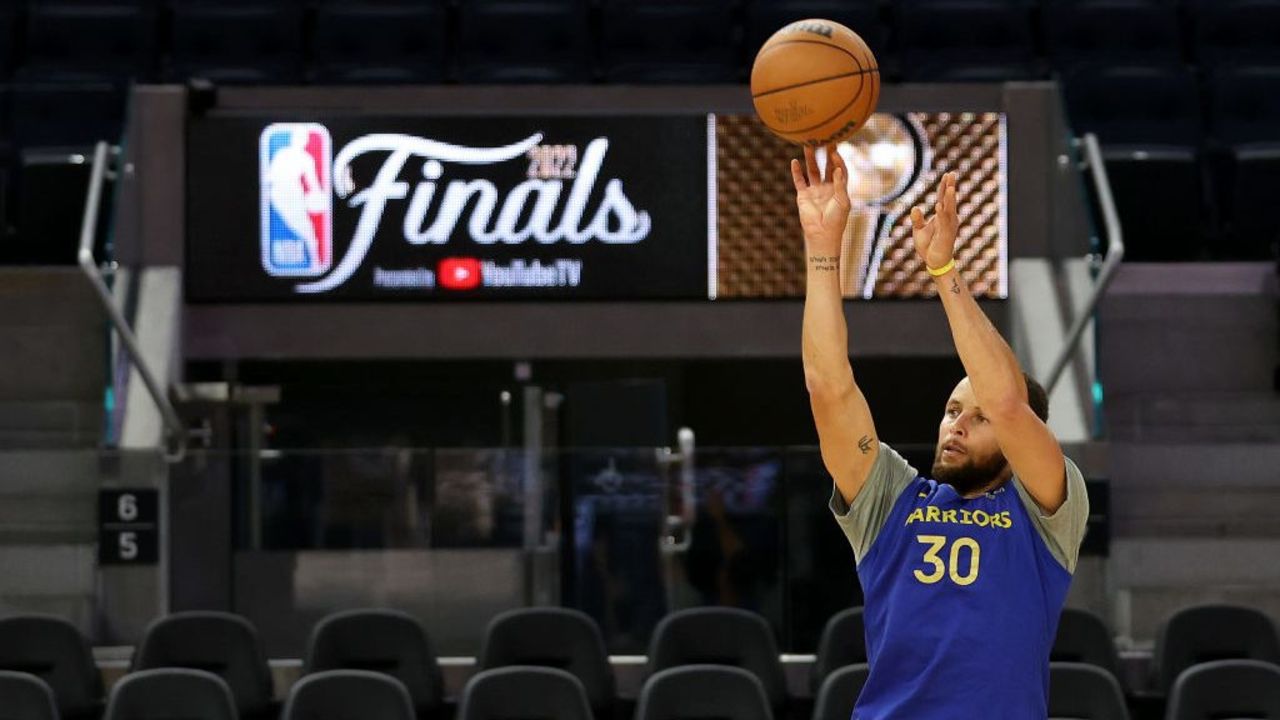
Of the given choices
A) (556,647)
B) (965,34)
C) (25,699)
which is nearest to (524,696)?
(556,647)

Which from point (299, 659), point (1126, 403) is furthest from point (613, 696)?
point (1126, 403)

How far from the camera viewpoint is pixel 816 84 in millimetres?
4453

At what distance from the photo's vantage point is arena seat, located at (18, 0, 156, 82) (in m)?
12.4

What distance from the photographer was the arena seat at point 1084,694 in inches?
289

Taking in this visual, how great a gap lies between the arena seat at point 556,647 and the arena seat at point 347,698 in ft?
3.56

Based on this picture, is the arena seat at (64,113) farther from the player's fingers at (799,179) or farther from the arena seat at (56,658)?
the player's fingers at (799,179)

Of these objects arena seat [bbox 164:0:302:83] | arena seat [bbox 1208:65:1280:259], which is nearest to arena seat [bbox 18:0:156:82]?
arena seat [bbox 164:0:302:83]

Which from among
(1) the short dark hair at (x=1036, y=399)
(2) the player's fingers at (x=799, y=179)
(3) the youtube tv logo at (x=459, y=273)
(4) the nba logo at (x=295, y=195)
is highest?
(4) the nba logo at (x=295, y=195)

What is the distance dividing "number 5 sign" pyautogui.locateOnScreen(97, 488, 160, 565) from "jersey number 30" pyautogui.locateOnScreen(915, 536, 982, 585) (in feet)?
19.5

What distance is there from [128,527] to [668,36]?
4778 millimetres

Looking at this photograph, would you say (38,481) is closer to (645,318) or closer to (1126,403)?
(645,318)

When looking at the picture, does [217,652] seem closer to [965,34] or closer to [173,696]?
[173,696]

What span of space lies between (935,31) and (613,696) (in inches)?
224

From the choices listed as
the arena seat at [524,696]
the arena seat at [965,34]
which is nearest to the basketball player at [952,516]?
the arena seat at [524,696]
